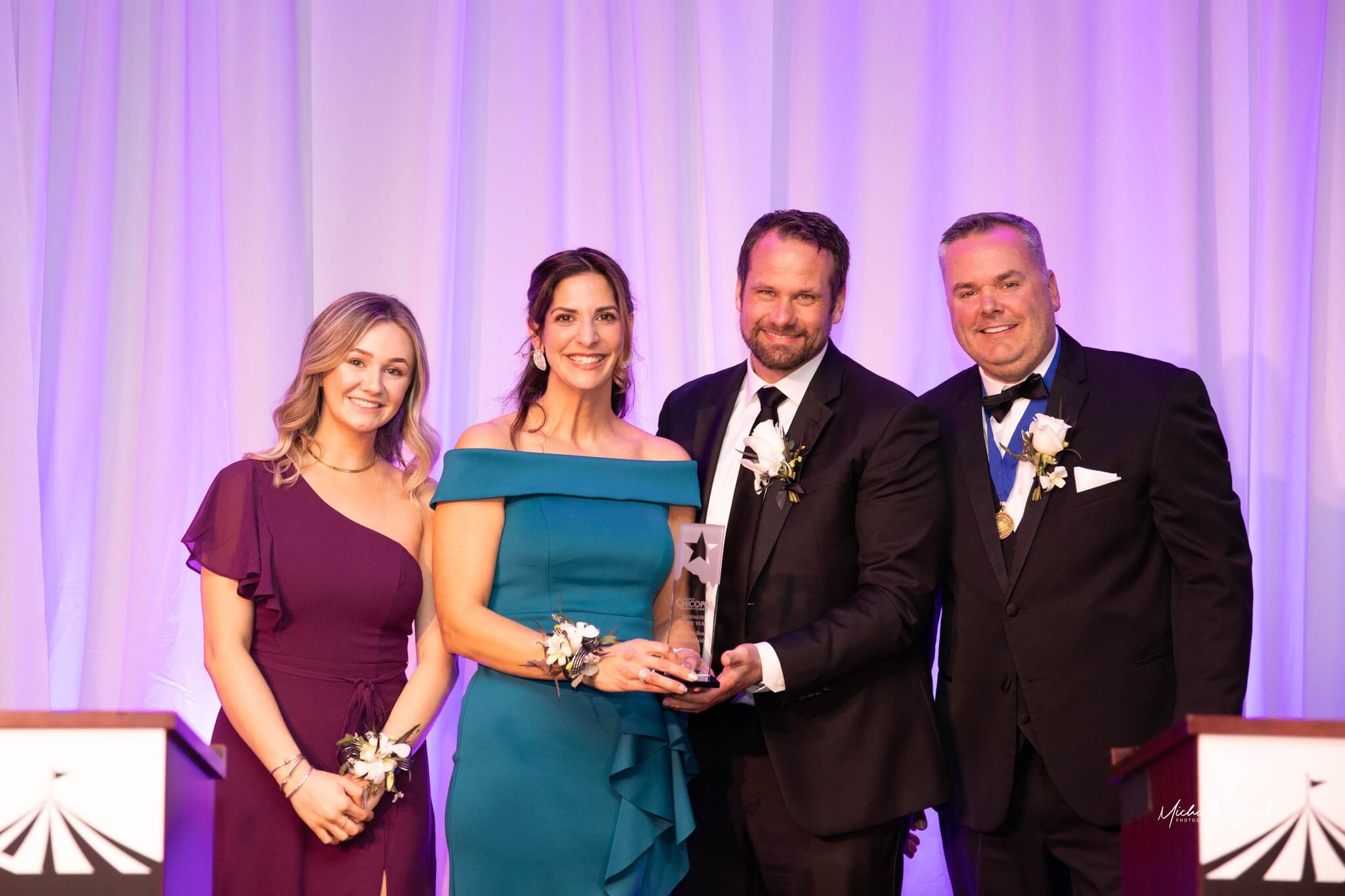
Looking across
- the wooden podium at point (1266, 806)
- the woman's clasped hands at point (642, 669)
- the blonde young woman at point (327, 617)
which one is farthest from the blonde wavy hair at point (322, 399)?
the wooden podium at point (1266, 806)

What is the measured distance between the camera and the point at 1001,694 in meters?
3.08

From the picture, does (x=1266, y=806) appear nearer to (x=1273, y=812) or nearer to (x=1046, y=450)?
(x=1273, y=812)

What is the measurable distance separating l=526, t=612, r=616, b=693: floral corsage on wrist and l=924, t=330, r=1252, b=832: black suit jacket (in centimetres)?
93

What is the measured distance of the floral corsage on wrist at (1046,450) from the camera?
3.06 metres

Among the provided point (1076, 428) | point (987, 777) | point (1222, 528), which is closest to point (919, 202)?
point (1076, 428)

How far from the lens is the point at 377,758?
2.94 meters

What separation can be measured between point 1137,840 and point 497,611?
4.66 feet

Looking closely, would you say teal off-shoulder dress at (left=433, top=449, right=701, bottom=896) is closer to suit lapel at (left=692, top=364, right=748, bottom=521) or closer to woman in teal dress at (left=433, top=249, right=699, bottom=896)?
woman in teal dress at (left=433, top=249, right=699, bottom=896)

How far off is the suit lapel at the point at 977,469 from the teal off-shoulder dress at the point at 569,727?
2.46 feet

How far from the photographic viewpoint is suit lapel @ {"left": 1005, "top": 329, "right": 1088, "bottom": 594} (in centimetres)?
308

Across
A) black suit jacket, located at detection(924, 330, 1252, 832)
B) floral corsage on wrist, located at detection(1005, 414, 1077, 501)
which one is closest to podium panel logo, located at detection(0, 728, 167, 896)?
black suit jacket, located at detection(924, 330, 1252, 832)

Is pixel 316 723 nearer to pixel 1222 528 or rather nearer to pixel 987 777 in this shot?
pixel 987 777

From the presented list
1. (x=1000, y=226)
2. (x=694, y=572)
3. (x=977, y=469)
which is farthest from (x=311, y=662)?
(x=1000, y=226)

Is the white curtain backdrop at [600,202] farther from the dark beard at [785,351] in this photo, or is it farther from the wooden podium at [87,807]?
the wooden podium at [87,807]
